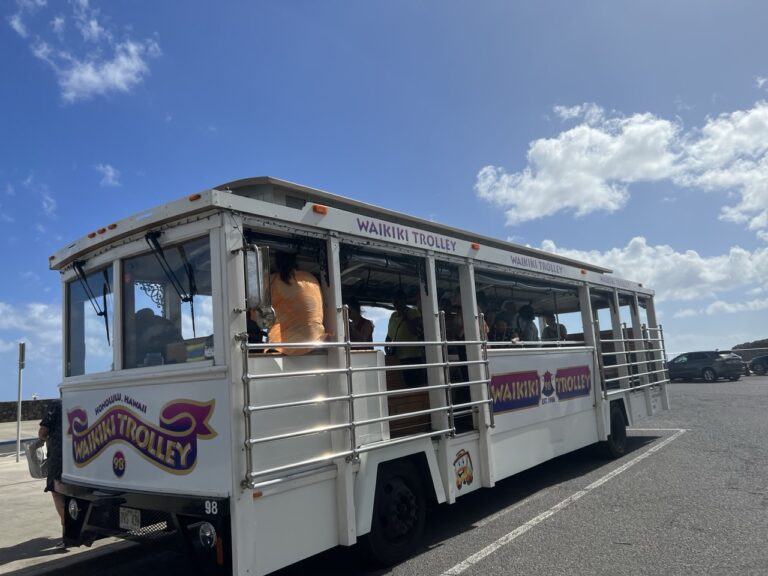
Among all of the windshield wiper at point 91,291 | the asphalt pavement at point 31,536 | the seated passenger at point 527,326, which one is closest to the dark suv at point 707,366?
the seated passenger at point 527,326

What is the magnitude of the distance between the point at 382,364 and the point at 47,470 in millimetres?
3507

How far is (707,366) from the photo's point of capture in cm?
2498

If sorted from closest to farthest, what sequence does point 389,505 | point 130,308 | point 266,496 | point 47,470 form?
point 266,496 → point 130,308 → point 389,505 → point 47,470

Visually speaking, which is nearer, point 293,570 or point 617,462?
point 293,570

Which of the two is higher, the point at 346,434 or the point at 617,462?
the point at 346,434

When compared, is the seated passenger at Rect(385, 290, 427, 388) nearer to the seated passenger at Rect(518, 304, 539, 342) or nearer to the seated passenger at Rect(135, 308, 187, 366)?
the seated passenger at Rect(135, 308, 187, 366)

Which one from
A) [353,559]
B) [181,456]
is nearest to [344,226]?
[181,456]

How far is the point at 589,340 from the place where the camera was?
8.55 meters

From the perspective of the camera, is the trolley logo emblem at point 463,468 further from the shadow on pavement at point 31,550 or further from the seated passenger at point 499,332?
the shadow on pavement at point 31,550

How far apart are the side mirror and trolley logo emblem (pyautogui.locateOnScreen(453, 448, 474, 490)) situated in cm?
257

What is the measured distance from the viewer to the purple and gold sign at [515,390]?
606 centimetres

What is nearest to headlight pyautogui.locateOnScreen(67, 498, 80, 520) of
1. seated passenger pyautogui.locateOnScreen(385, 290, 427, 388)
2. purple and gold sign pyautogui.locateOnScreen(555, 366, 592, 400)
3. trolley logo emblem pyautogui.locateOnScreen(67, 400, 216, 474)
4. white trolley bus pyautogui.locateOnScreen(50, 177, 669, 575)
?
white trolley bus pyautogui.locateOnScreen(50, 177, 669, 575)

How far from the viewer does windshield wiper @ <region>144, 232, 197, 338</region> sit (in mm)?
4043

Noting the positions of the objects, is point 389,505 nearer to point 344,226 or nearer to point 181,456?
point 181,456
